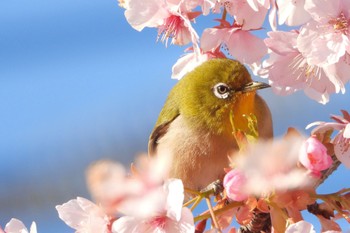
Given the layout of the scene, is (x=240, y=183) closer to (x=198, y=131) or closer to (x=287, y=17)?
(x=287, y=17)

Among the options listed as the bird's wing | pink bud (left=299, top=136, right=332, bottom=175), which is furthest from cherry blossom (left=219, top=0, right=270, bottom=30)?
the bird's wing

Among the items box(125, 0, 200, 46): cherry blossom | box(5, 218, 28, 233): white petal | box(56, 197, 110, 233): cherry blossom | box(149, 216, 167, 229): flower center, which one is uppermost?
box(125, 0, 200, 46): cherry blossom

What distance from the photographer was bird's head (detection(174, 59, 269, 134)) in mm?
1316

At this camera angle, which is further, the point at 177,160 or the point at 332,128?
the point at 177,160

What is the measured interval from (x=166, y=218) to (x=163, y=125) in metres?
0.83

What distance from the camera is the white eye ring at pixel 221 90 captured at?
52.4 inches

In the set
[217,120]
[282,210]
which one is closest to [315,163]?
[282,210]

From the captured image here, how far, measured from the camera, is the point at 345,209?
0.75 metres

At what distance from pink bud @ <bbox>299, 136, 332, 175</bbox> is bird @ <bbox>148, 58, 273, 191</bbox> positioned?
21.9 inches

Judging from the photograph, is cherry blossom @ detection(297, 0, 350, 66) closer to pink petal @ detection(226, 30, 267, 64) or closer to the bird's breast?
pink petal @ detection(226, 30, 267, 64)

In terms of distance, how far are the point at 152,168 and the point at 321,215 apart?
30 cm

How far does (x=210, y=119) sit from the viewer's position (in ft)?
4.48

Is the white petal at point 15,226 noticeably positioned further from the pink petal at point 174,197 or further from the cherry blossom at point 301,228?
the cherry blossom at point 301,228

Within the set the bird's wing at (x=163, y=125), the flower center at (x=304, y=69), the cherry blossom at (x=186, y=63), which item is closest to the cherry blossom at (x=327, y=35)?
the flower center at (x=304, y=69)
